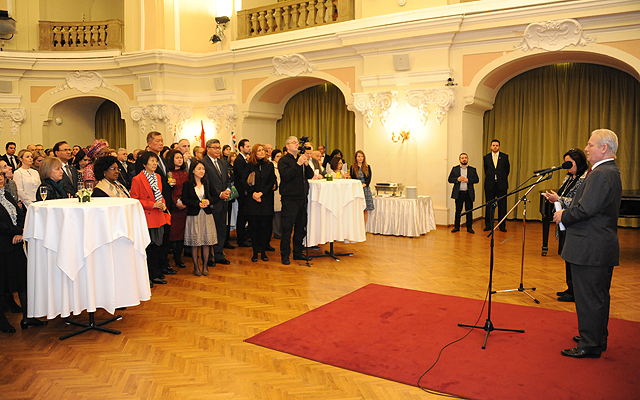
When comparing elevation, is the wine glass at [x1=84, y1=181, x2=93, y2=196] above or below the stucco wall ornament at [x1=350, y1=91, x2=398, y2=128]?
below

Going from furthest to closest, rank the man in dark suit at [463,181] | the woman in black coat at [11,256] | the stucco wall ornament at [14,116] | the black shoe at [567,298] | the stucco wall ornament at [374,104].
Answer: the stucco wall ornament at [14,116]
the stucco wall ornament at [374,104]
the man in dark suit at [463,181]
the black shoe at [567,298]
the woman in black coat at [11,256]

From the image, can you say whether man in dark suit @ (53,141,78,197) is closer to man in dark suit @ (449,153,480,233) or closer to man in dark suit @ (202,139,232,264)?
man in dark suit @ (202,139,232,264)

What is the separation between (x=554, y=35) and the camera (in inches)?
349

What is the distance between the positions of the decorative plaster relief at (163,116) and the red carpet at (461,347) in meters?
9.54

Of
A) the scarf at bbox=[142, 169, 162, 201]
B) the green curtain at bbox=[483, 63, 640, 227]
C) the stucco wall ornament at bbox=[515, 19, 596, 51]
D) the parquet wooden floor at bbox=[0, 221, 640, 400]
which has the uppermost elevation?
the stucco wall ornament at bbox=[515, 19, 596, 51]

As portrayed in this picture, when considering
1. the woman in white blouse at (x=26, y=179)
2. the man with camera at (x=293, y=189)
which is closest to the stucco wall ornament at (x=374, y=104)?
the man with camera at (x=293, y=189)

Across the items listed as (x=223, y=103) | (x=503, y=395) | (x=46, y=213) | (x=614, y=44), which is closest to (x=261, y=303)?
(x=46, y=213)

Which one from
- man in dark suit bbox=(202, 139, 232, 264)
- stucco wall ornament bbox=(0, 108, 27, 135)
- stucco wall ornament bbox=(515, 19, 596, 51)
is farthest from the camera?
stucco wall ornament bbox=(0, 108, 27, 135)

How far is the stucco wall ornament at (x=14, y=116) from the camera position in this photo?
13.5 m

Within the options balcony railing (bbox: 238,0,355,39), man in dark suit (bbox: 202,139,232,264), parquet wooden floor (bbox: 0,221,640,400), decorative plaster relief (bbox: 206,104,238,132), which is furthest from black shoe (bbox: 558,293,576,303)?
decorative plaster relief (bbox: 206,104,238,132)

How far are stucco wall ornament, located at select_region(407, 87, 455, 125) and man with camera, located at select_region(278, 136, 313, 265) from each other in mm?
4147

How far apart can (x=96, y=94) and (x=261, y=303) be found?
11.3 meters

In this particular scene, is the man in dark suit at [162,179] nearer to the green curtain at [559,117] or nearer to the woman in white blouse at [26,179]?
the woman in white blouse at [26,179]

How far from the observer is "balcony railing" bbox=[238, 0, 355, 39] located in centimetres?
1123
